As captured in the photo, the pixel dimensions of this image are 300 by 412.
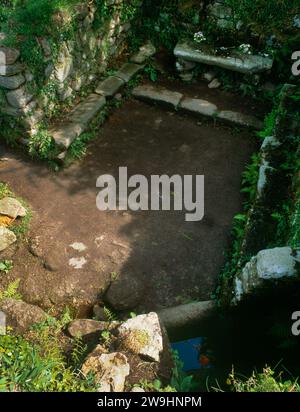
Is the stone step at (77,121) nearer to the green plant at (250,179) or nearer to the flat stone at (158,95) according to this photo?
the flat stone at (158,95)

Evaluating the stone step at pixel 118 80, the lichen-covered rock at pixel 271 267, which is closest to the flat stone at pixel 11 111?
the stone step at pixel 118 80

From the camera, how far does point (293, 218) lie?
15.9 ft

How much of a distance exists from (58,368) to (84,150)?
396cm

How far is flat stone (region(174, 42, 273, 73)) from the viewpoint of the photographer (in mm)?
7449

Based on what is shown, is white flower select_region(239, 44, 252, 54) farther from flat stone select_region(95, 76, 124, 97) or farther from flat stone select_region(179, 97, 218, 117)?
flat stone select_region(95, 76, 124, 97)

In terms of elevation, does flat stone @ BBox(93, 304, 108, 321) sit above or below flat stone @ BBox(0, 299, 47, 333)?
below

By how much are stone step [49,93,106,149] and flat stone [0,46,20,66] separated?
3.92 ft

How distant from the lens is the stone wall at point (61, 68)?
19.7 feet

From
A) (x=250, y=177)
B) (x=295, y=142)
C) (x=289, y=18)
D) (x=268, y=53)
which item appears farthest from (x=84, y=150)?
(x=289, y=18)

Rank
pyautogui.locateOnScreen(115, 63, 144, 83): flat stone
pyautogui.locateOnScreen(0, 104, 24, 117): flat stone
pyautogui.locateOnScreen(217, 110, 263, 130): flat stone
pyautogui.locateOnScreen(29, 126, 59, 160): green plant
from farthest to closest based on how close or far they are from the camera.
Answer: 1. pyautogui.locateOnScreen(115, 63, 144, 83): flat stone
2. pyautogui.locateOnScreen(217, 110, 263, 130): flat stone
3. pyautogui.locateOnScreen(29, 126, 59, 160): green plant
4. pyautogui.locateOnScreen(0, 104, 24, 117): flat stone

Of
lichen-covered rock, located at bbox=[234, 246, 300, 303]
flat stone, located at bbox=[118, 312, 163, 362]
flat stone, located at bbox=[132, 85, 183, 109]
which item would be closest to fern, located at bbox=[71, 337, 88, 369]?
flat stone, located at bbox=[118, 312, 163, 362]

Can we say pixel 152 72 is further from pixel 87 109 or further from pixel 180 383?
pixel 180 383

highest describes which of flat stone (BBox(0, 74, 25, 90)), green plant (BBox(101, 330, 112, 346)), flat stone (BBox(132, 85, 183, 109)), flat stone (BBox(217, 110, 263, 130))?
flat stone (BBox(0, 74, 25, 90))
